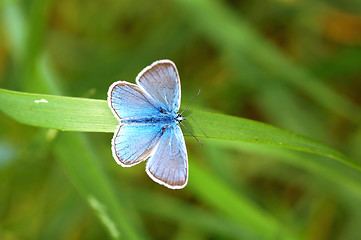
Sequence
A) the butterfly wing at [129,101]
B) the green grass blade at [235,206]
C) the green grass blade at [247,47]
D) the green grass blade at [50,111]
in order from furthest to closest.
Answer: the green grass blade at [247,47] < the green grass blade at [235,206] < the butterfly wing at [129,101] < the green grass blade at [50,111]

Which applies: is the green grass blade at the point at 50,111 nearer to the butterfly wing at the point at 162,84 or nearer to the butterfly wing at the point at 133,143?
the butterfly wing at the point at 133,143

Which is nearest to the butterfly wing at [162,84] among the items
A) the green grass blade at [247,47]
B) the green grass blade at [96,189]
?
the green grass blade at [96,189]

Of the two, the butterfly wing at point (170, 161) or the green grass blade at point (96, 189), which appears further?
the green grass blade at point (96, 189)

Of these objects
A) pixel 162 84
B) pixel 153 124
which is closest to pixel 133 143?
pixel 153 124

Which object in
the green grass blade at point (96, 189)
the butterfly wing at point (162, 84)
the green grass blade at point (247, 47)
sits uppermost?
the green grass blade at point (247, 47)

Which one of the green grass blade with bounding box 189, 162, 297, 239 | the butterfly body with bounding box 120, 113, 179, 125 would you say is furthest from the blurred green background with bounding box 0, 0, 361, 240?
the butterfly body with bounding box 120, 113, 179, 125

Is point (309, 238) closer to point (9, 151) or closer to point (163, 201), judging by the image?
point (163, 201)

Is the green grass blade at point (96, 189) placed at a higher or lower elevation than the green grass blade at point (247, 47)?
lower
